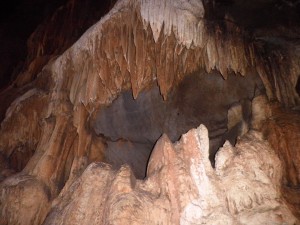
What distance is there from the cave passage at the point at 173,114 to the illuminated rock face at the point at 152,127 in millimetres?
23

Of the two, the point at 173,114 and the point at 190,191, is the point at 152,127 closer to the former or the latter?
the point at 173,114

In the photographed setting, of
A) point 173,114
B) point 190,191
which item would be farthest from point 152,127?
point 190,191

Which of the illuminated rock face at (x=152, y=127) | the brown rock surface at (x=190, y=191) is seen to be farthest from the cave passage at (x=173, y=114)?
the brown rock surface at (x=190, y=191)

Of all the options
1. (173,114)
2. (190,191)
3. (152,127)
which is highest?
(173,114)

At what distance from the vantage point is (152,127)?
6.75 metres

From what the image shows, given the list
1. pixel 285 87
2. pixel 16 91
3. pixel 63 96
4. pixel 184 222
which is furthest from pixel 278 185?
pixel 16 91

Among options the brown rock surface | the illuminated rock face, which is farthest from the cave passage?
the brown rock surface

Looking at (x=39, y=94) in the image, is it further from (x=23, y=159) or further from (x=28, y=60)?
(x=28, y=60)

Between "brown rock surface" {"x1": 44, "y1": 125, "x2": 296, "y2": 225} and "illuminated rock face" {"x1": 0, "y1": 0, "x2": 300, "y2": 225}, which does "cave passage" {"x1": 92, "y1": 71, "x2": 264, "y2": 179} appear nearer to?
"illuminated rock face" {"x1": 0, "y1": 0, "x2": 300, "y2": 225}

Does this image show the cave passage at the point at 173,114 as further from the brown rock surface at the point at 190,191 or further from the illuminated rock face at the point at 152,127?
the brown rock surface at the point at 190,191

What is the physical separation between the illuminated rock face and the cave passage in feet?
0.07

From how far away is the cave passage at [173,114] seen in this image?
6.12 meters

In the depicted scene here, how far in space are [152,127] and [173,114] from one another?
0.56 meters

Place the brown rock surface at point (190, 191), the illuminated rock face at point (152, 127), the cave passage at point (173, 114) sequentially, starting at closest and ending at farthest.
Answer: the brown rock surface at point (190, 191) → the illuminated rock face at point (152, 127) → the cave passage at point (173, 114)
